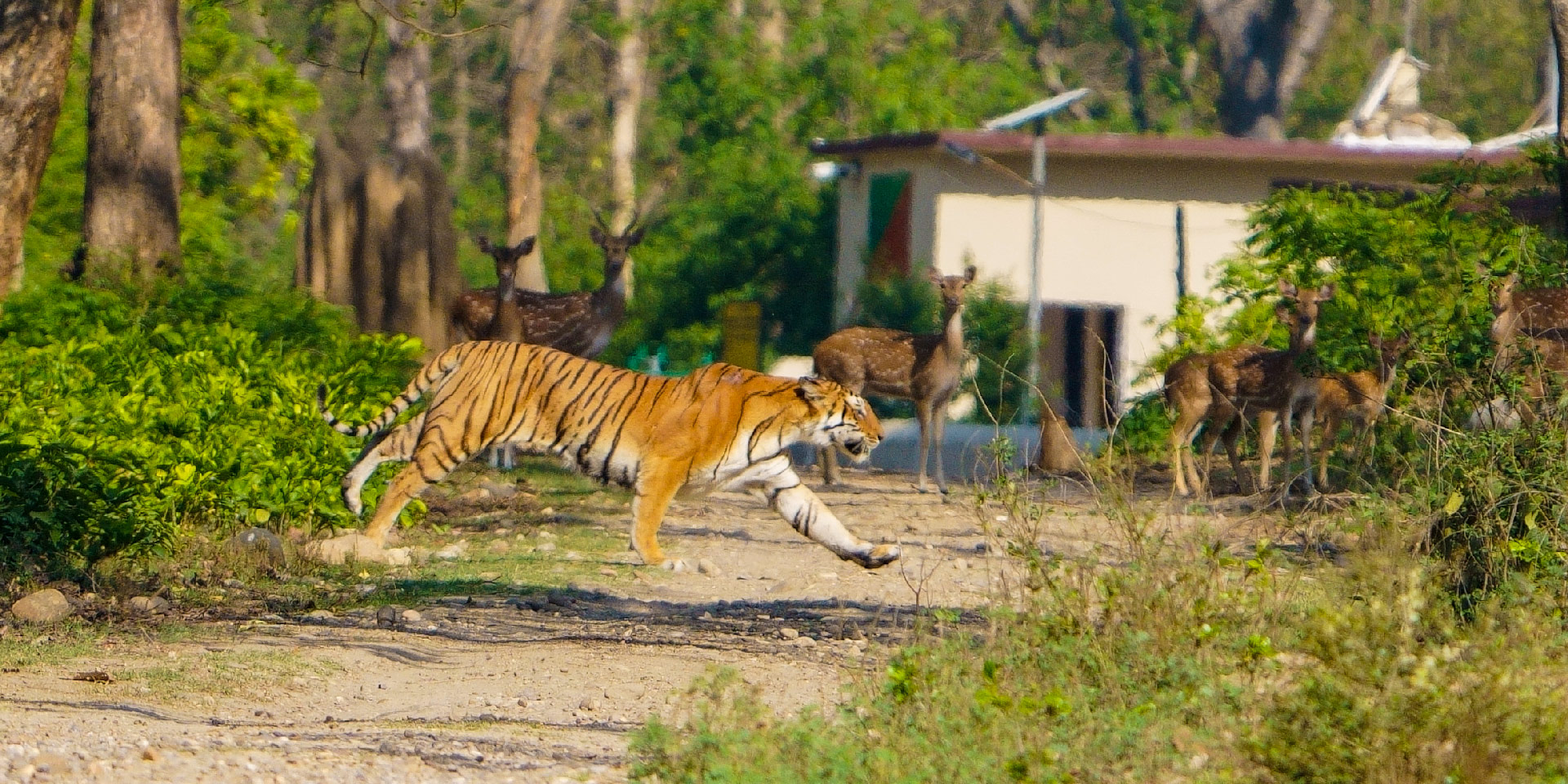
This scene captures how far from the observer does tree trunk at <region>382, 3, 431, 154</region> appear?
89.8ft

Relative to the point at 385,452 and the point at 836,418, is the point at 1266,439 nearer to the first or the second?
the point at 836,418

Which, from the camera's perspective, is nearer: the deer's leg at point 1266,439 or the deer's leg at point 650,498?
the deer's leg at point 650,498

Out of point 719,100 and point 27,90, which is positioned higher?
point 719,100

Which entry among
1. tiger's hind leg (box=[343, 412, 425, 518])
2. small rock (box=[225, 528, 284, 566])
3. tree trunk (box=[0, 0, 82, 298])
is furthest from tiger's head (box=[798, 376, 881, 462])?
tree trunk (box=[0, 0, 82, 298])

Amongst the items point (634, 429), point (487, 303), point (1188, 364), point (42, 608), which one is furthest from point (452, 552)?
point (487, 303)

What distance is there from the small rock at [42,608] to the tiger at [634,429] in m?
2.60

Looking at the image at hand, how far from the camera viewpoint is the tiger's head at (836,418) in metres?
11.4

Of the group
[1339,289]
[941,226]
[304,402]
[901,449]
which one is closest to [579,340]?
[901,449]

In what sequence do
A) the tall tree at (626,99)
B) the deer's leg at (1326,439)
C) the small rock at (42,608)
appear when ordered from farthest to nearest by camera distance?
the tall tree at (626,99) < the deer's leg at (1326,439) < the small rock at (42,608)

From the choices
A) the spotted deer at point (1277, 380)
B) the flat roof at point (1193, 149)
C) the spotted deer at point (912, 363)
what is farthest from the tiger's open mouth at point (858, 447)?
the flat roof at point (1193, 149)

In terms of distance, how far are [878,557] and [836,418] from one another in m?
1.01

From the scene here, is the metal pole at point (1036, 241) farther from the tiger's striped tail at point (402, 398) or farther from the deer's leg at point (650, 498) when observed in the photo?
the deer's leg at point (650, 498)

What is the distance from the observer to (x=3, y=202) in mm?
12117

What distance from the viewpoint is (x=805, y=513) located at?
10953 mm
